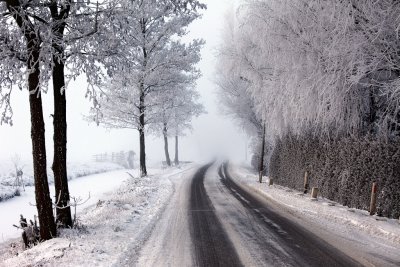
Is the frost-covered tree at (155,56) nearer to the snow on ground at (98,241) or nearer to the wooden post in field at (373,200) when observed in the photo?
the snow on ground at (98,241)

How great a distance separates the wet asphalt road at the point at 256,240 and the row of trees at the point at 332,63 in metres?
4.31

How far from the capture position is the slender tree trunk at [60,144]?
812 cm

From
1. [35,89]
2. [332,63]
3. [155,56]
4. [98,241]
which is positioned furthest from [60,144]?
[155,56]

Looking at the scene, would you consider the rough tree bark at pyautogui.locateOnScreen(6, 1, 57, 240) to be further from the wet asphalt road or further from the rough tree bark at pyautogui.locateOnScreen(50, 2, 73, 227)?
the wet asphalt road

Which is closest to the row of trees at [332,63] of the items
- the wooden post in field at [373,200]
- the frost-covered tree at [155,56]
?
the wooden post in field at [373,200]

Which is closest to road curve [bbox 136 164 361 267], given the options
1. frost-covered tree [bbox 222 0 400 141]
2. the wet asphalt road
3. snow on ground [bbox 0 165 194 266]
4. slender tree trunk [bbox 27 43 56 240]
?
the wet asphalt road

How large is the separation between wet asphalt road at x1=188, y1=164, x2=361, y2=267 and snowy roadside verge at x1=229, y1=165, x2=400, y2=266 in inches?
19.8

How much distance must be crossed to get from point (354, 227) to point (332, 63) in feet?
16.7

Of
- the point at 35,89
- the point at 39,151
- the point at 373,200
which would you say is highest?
the point at 35,89

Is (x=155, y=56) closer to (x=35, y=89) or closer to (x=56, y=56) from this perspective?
(x=56, y=56)

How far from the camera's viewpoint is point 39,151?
7230 mm

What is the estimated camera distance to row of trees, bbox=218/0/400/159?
33.4 feet

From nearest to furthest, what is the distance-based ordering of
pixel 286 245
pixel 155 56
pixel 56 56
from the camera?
pixel 56 56, pixel 286 245, pixel 155 56

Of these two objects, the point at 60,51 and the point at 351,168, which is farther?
the point at 351,168
